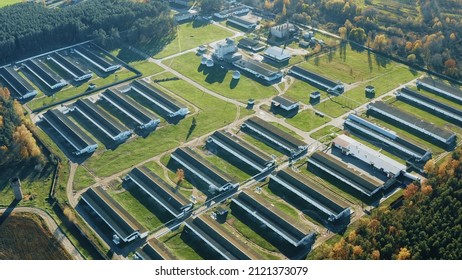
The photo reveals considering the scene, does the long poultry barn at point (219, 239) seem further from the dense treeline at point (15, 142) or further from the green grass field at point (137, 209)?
the dense treeline at point (15, 142)

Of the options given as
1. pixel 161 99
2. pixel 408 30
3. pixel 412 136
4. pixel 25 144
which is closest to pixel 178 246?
pixel 25 144

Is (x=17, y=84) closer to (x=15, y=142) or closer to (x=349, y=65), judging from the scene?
(x=15, y=142)

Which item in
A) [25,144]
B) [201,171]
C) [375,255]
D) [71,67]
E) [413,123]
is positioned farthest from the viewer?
[71,67]

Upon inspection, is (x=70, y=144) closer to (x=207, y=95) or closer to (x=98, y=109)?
(x=98, y=109)

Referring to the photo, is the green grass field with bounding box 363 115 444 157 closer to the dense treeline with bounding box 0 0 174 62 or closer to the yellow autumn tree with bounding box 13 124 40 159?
the yellow autumn tree with bounding box 13 124 40 159

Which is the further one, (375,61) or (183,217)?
(375,61)

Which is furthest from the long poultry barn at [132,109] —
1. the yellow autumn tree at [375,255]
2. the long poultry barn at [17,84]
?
the yellow autumn tree at [375,255]

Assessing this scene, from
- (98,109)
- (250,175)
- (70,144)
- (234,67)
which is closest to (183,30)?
(234,67)
